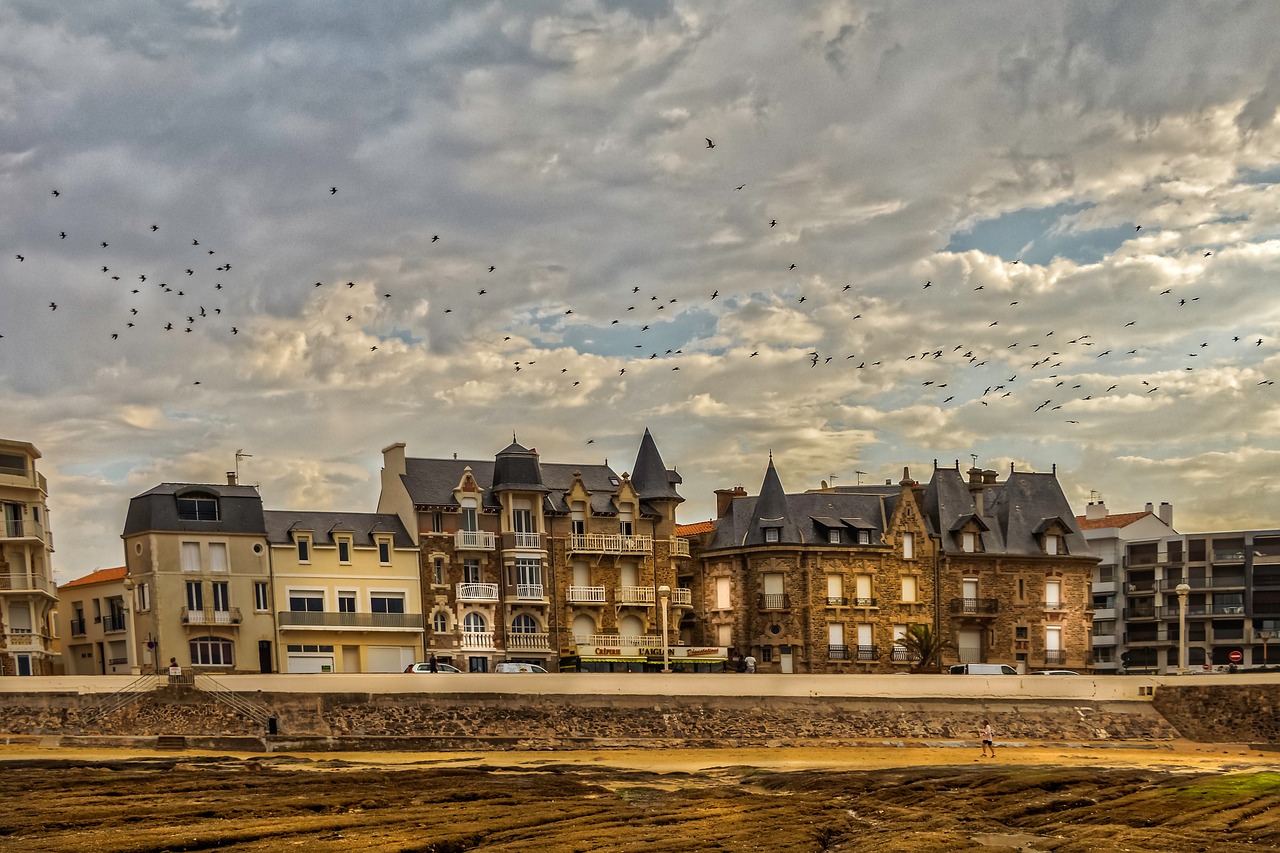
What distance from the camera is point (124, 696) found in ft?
183

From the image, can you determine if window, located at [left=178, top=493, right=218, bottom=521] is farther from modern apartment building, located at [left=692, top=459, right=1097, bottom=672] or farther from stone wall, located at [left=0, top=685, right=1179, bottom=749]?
modern apartment building, located at [left=692, top=459, right=1097, bottom=672]

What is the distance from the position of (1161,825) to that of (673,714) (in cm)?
2480

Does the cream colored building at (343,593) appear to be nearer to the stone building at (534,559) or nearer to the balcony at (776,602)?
the stone building at (534,559)

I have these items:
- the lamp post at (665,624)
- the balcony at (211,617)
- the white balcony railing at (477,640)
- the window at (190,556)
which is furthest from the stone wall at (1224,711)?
the window at (190,556)

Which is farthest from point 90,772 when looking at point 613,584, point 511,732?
point 613,584

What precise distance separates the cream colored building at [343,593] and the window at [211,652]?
239 cm

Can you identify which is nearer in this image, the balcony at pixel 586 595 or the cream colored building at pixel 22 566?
the cream colored building at pixel 22 566

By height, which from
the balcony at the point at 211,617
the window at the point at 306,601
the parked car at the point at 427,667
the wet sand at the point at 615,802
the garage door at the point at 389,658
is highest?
the window at the point at 306,601

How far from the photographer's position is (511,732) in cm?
5962

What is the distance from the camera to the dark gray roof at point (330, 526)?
7169 centimetres

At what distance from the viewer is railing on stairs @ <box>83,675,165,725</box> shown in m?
54.9

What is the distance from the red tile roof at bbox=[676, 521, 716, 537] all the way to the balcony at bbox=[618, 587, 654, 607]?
683 cm

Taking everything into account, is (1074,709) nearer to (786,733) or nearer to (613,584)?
Answer: (786,733)

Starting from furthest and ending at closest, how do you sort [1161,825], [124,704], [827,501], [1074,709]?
[827,501] → [1074,709] → [124,704] → [1161,825]
